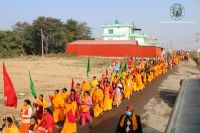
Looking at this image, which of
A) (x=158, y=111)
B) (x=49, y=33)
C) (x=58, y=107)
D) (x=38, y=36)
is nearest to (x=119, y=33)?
(x=49, y=33)

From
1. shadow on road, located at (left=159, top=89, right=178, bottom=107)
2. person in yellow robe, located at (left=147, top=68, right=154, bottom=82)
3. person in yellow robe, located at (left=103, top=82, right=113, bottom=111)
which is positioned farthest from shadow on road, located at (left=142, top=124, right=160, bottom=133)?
person in yellow robe, located at (left=147, top=68, right=154, bottom=82)

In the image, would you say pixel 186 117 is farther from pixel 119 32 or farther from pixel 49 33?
pixel 119 32

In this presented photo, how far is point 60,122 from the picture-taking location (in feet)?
47.1

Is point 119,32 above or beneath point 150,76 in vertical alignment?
above

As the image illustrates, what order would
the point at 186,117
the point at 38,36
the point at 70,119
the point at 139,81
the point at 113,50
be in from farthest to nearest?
the point at 38,36
the point at 113,50
the point at 139,81
the point at 70,119
the point at 186,117

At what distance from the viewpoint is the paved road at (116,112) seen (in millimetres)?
13398

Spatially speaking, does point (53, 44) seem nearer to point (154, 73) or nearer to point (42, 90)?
point (154, 73)

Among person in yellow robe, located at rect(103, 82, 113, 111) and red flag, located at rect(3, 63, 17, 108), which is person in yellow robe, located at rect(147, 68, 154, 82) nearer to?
person in yellow robe, located at rect(103, 82, 113, 111)

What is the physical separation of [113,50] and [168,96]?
3717 cm

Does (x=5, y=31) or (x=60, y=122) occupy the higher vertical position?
(x=5, y=31)

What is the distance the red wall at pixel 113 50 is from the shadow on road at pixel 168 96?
32358mm

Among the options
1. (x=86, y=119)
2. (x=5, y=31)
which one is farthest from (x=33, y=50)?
(x=86, y=119)

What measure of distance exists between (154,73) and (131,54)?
2543cm

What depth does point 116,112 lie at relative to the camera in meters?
16.8
